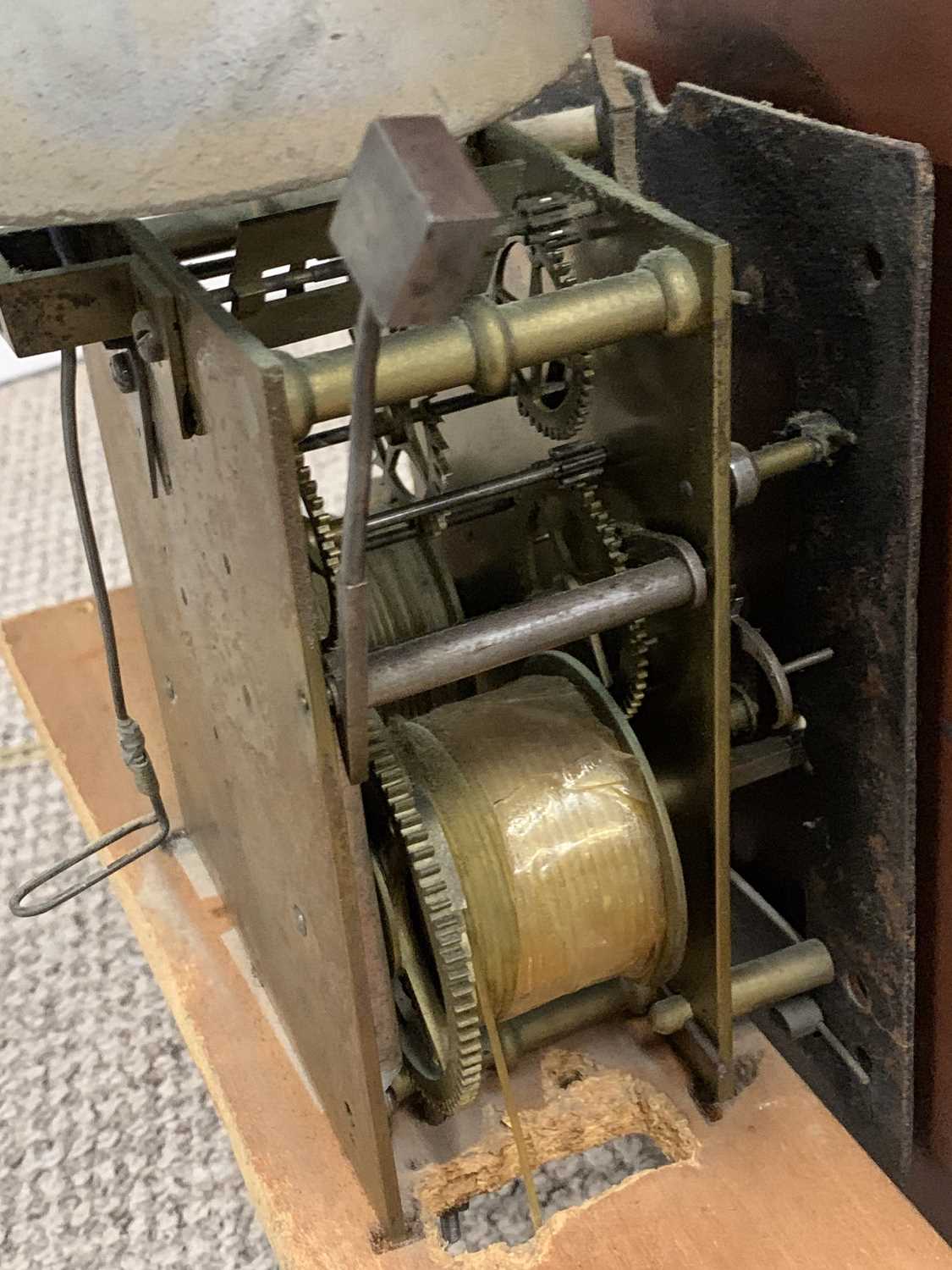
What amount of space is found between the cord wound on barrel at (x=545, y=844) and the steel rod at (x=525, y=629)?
0.42 ft

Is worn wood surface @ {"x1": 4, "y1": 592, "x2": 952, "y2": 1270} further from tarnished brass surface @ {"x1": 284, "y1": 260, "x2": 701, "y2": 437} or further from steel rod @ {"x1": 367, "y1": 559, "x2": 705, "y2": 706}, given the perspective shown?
tarnished brass surface @ {"x1": 284, "y1": 260, "x2": 701, "y2": 437}

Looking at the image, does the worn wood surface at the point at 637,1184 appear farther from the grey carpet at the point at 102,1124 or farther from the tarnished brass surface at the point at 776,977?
the grey carpet at the point at 102,1124

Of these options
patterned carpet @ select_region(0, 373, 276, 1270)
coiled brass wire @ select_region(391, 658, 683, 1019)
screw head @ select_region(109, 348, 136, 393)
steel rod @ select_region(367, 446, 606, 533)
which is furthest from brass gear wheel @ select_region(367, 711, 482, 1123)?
patterned carpet @ select_region(0, 373, 276, 1270)

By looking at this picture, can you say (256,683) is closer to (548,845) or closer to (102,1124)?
(548,845)

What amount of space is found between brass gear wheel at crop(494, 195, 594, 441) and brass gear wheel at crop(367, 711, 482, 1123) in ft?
0.73

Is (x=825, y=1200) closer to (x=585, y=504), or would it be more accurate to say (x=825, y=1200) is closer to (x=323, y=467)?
(x=585, y=504)

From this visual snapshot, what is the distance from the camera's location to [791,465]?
0.81 metres

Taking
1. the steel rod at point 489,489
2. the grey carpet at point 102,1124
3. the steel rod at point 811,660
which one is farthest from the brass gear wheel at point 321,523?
the grey carpet at point 102,1124

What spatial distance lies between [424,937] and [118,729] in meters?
0.43

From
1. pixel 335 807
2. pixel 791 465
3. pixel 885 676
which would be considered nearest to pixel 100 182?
pixel 335 807

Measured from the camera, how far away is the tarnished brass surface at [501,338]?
61 cm

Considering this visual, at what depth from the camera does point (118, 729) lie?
3.82 ft

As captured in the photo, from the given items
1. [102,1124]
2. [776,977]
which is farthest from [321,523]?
[102,1124]

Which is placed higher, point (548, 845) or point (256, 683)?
point (256, 683)
